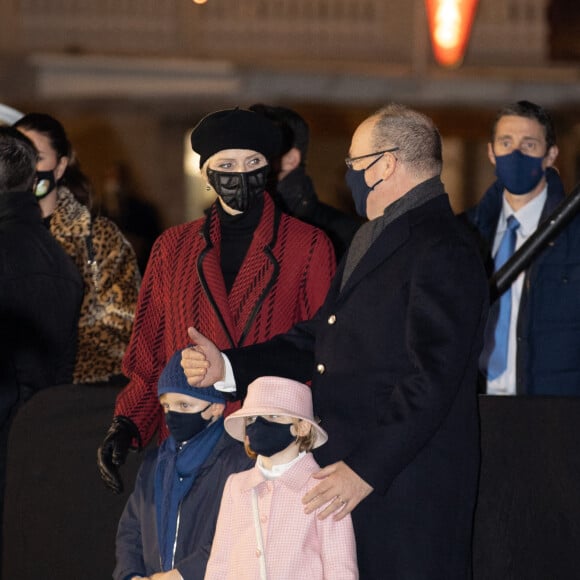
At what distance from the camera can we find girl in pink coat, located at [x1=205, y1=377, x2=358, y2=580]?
151 inches

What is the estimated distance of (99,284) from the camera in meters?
5.51

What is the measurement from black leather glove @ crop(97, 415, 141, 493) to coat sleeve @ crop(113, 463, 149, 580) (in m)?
0.07

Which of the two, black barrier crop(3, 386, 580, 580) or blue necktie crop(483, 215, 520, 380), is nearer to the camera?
black barrier crop(3, 386, 580, 580)

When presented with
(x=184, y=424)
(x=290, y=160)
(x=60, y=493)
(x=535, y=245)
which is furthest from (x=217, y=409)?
(x=290, y=160)

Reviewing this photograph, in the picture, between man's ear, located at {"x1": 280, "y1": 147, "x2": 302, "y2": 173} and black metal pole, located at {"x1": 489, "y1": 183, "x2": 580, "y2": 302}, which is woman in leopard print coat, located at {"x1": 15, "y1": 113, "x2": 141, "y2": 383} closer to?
man's ear, located at {"x1": 280, "y1": 147, "x2": 302, "y2": 173}

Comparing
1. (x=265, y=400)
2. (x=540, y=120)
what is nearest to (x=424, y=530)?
(x=265, y=400)

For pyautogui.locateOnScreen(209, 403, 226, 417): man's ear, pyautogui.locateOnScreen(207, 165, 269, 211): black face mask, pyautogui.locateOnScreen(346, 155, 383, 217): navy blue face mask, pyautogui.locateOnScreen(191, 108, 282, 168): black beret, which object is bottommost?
pyautogui.locateOnScreen(209, 403, 226, 417): man's ear

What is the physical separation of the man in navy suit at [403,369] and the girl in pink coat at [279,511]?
6 centimetres

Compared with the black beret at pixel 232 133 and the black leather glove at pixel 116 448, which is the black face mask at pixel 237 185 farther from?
the black leather glove at pixel 116 448

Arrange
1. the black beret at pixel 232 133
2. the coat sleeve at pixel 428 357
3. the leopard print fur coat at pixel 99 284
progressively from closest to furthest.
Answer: the coat sleeve at pixel 428 357
the black beret at pixel 232 133
the leopard print fur coat at pixel 99 284

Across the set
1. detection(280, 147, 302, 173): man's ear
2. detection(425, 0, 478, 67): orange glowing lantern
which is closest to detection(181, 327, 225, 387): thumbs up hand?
detection(280, 147, 302, 173): man's ear

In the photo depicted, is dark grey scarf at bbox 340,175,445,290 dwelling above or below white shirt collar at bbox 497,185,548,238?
above

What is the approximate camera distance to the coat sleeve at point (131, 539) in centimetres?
435

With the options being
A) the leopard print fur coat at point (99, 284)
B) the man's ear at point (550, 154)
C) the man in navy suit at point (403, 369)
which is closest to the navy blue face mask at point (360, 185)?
the man in navy suit at point (403, 369)
